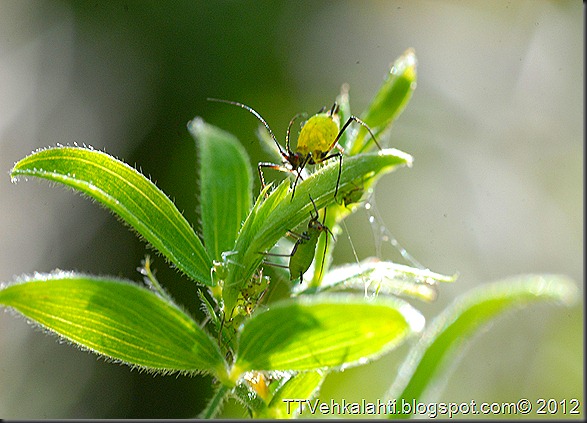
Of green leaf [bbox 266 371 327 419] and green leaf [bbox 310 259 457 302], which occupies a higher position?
green leaf [bbox 310 259 457 302]

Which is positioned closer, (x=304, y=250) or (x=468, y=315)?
(x=468, y=315)

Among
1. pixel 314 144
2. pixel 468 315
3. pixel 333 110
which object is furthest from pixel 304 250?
pixel 333 110

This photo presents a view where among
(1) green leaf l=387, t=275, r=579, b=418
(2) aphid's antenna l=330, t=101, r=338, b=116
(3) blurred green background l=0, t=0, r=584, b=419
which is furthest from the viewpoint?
(3) blurred green background l=0, t=0, r=584, b=419

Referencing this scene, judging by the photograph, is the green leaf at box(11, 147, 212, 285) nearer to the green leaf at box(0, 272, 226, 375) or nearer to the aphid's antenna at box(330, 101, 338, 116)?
the green leaf at box(0, 272, 226, 375)

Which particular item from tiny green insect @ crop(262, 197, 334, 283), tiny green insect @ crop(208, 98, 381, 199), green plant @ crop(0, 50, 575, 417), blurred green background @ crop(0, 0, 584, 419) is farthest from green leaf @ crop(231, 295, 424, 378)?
blurred green background @ crop(0, 0, 584, 419)

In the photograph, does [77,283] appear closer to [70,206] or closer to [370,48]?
[70,206]

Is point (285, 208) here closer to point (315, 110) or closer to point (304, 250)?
point (304, 250)

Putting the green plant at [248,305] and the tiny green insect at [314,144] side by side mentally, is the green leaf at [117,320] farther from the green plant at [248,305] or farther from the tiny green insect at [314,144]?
the tiny green insect at [314,144]

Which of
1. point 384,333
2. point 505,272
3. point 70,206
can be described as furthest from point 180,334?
point 70,206
